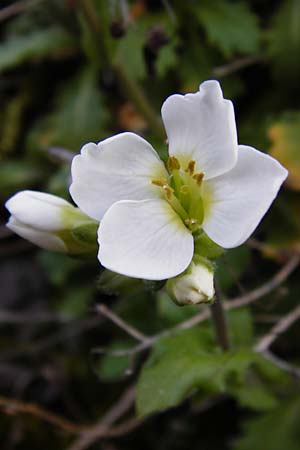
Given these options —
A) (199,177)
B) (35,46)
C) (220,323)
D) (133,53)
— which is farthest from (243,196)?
(35,46)

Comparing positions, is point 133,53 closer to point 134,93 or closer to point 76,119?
point 134,93

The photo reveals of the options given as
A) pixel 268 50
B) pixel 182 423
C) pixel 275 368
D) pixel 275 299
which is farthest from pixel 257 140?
pixel 182 423

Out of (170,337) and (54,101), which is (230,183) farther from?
(54,101)

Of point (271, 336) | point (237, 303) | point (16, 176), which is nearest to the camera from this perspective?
point (271, 336)

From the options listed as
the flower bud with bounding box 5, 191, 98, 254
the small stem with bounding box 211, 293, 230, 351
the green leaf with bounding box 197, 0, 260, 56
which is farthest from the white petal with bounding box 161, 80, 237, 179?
the green leaf with bounding box 197, 0, 260, 56

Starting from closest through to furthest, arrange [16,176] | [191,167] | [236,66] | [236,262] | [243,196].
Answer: [243,196] → [191,167] → [236,262] → [236,66] → [16,176]

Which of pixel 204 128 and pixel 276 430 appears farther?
pixel 276 430

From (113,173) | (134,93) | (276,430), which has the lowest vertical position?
(276,430)

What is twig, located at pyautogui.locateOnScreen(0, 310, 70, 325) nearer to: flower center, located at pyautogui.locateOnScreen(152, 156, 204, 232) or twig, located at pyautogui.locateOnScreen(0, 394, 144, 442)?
Result: twig, located at pyautogui.locateOnScreen(0, 394, 144, 442)
